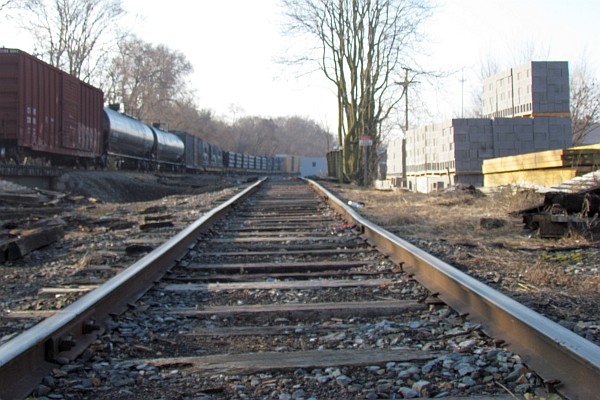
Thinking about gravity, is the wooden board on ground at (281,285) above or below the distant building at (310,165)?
below

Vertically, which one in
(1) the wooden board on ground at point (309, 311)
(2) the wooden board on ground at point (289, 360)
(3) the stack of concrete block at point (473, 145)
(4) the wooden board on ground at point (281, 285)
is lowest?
(2) the wooden board on ground at point (289, 360)

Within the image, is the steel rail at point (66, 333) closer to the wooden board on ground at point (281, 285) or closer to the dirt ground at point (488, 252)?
the wooden board on ground at point (281, 285)

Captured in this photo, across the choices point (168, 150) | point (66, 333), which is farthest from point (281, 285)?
point (168, 150)

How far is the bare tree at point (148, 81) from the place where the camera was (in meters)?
58.8

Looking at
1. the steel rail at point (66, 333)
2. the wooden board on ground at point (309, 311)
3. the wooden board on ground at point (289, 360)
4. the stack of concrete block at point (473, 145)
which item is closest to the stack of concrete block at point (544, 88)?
the stack of concrete block at point (473, 145)

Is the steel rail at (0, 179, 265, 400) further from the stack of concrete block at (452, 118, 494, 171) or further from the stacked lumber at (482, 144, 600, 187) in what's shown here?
the stack of concrete block at (452, 118, 494, 171)

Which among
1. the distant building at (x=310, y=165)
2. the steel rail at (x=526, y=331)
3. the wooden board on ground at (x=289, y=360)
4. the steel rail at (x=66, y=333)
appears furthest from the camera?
the distant building at (x=310, y=165)

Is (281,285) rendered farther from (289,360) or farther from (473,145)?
(473,145)

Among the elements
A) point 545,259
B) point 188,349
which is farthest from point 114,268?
point 545,259

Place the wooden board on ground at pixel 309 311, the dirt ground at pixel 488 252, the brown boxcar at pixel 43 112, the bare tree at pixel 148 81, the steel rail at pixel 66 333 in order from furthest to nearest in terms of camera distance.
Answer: the bare tree at pixel 148 81
the brown boxcar at pixel 43 112
the dirt ground at pixel 488 252
the wooden board on ground at pixel 309 311
the steel rail at pixel 66 333

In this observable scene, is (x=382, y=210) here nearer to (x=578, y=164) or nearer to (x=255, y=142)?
(x=578, y=164)

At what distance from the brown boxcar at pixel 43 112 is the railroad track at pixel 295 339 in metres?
12.2

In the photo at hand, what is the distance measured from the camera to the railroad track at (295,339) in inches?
88.4

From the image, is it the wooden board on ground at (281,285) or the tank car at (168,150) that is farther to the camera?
the tank car at (168,150)
